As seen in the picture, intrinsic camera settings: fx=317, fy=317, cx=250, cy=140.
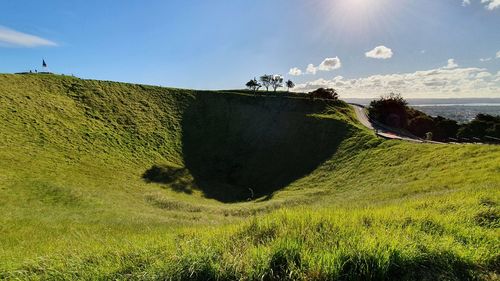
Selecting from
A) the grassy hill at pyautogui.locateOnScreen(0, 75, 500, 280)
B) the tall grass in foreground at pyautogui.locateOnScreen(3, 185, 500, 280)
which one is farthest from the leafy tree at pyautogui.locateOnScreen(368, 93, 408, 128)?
the tall grass in foreground at pyautogui.locateOnScreen(3, 185, 500, 280)

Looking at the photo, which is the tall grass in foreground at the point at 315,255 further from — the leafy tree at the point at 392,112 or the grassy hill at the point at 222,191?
the leafy tree at the point at 392,112

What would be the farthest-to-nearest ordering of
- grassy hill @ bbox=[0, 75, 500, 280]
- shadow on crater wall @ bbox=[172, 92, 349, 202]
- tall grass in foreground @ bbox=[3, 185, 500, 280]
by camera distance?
shadow on crater wall @ bbox=[172, 92, 349, 202], grassy hill @ bbox=[0, 75, 500, 280], tall grass in foreground @ bbox=[3, 185, 500, 280]

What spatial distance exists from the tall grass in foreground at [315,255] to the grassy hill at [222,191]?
A: 33mm

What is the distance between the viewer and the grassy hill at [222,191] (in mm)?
5848

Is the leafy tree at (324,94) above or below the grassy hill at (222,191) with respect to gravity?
above

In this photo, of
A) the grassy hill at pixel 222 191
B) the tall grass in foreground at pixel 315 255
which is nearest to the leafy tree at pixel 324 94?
the grassy hill at pixel 222 191

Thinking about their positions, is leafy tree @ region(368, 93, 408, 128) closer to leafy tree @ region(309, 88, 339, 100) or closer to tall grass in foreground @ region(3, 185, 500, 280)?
leafy tree @ region(309, 88, 339, 100)

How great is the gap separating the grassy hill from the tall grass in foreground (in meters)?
0.03

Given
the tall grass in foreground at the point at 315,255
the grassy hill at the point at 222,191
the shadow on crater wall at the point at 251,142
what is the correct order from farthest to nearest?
the shadow on crater wall at the point at 251,142 → the grassy hill at the point at 222,191 → the tall grass in foreground at the point at 315,255

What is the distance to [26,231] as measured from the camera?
69.4 ft

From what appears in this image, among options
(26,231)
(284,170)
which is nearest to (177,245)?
(26,231)

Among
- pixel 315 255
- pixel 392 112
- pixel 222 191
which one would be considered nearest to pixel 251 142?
pixel 222 191

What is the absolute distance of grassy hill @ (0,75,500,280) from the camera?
585 cm

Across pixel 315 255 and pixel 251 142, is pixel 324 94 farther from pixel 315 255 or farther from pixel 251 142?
pixel 315 255
